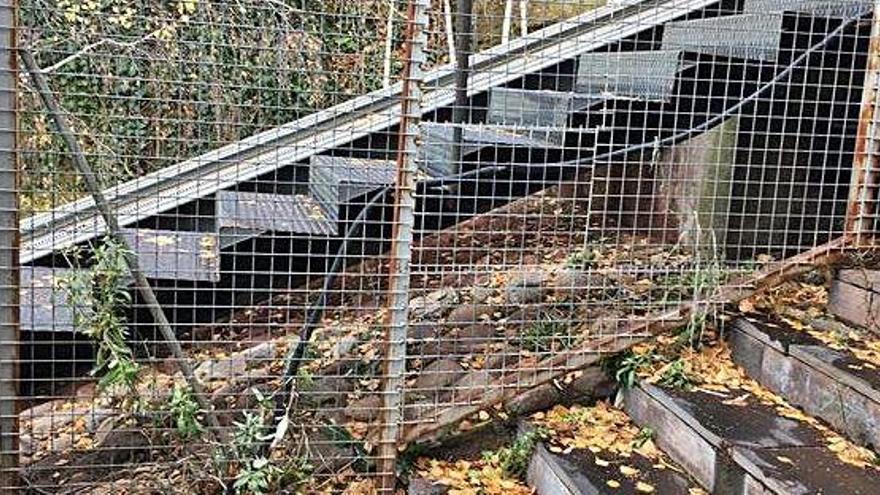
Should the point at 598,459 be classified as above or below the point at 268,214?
below

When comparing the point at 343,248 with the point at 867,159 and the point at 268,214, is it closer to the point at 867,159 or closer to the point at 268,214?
the point at 268,214

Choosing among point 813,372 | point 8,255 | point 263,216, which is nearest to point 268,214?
point 263,216

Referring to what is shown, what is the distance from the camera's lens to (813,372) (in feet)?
8.48

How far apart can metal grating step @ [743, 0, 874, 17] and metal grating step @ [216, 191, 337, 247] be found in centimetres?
199

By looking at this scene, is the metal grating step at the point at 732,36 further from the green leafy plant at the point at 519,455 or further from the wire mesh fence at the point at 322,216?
the green leafy plant at the point at 519,455

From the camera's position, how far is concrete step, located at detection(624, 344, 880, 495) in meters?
2.15

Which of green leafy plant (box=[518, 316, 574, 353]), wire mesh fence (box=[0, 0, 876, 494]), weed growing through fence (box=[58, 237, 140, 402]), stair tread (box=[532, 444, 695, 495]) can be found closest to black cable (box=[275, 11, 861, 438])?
wire mesh fence (box=[0, 0, 876, 494])

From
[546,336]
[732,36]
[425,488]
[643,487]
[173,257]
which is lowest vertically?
[425,488]

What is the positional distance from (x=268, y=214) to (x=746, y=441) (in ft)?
5.57

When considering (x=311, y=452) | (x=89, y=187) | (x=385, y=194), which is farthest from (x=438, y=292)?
(x=89, y=187)

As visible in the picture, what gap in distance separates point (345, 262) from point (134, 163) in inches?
31.6

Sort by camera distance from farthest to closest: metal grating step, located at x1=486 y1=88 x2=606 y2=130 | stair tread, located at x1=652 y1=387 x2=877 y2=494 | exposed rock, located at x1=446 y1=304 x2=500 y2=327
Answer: exposed rock, located at x1=446 y1=304 x2=500 y2=327 < metal grating step, located at x1=486 y1=88 x2=606 y2=130 < stair tread, located at x1=652 y1=387 x2=877 y2=494

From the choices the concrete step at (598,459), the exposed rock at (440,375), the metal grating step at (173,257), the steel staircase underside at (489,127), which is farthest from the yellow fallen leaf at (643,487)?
the metal grating step at (173,257)

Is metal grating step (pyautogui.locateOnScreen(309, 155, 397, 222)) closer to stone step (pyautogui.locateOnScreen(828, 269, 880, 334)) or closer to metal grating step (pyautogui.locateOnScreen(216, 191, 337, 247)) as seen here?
metal grating step (pyautogui.locateOnScreen(216, 191, 337, 247))
